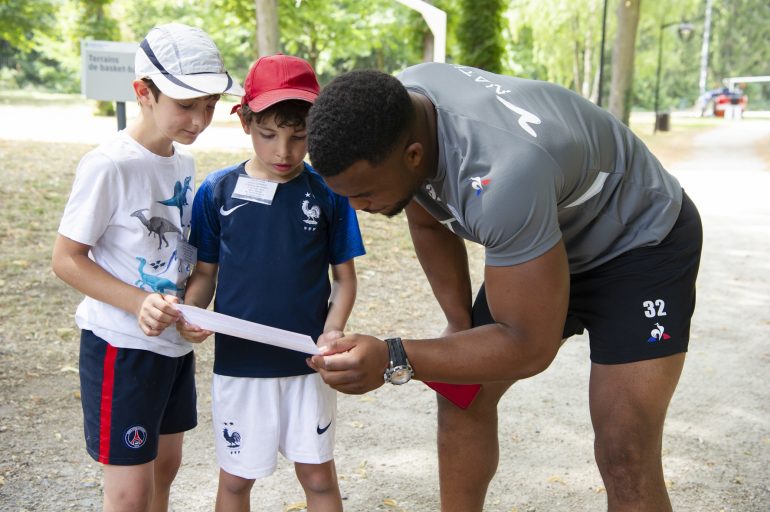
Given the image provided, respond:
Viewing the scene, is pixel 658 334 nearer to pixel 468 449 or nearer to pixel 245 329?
pixel 468 449

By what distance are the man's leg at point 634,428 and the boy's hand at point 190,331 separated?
1184 mm

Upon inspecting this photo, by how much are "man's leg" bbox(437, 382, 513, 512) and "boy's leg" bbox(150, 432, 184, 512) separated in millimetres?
921

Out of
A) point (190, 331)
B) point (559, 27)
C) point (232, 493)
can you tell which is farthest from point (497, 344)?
point (559, 27)

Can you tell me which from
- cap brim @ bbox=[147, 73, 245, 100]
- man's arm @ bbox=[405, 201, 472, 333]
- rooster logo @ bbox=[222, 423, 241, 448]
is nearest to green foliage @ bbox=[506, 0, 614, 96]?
man's arm @ bbox=[405, 201, 472, 333]

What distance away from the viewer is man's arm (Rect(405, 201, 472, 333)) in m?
2.87

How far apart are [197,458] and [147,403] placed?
1.36 meters

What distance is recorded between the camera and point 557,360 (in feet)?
17.9

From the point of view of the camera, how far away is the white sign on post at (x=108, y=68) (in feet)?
21.8

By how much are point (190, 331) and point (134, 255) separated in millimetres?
304

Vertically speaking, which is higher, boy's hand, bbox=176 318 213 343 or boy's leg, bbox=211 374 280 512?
boy's hand, bbox=176 318 213 343

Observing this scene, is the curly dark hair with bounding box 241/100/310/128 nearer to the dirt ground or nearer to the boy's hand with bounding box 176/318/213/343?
the boy's hand with bounding box 176/318/213/343

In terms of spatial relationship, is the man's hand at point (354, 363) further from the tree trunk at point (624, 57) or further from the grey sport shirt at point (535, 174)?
the tree trunk at point (624, 57)

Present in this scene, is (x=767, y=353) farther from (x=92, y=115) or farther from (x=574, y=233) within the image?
(x=92, y=115)

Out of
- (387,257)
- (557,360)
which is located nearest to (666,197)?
(557,360)
